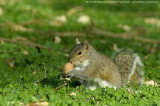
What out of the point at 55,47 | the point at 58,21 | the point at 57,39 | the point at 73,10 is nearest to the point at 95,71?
the point at 55,47

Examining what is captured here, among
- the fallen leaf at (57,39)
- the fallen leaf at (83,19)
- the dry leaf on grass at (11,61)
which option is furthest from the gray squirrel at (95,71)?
the fallen leaf at (83,19)

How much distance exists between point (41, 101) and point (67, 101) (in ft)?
0.74

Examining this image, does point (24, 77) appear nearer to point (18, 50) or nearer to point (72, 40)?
point (18, 50)

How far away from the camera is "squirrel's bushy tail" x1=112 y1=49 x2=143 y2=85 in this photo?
14.0ft

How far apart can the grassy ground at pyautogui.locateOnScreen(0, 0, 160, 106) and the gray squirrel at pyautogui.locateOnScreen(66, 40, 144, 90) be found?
0.15 m

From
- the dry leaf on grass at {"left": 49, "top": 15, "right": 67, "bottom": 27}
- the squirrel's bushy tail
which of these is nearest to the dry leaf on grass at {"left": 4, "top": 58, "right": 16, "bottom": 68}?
the squirrel's bushy tail

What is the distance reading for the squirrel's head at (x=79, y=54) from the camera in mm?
3865

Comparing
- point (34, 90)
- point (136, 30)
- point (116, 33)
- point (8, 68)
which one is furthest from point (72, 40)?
point (34, 90)

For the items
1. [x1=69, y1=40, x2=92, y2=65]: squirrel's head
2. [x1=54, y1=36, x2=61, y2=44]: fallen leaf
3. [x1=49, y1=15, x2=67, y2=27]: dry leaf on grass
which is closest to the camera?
[x1=69, y1=40, x2=92, y2=65]: squirrel's head

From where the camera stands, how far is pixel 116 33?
7434 mm

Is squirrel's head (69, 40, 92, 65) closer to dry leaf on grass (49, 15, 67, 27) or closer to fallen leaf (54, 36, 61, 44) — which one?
fallen leaf (54, 36, 61, 44)

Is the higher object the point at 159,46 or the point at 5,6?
the point at 5,6

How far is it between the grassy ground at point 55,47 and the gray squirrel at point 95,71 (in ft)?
0.50

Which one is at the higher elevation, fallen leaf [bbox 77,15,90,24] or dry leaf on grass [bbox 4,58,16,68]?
fallen leaf [bbox 77,15,90,24]
